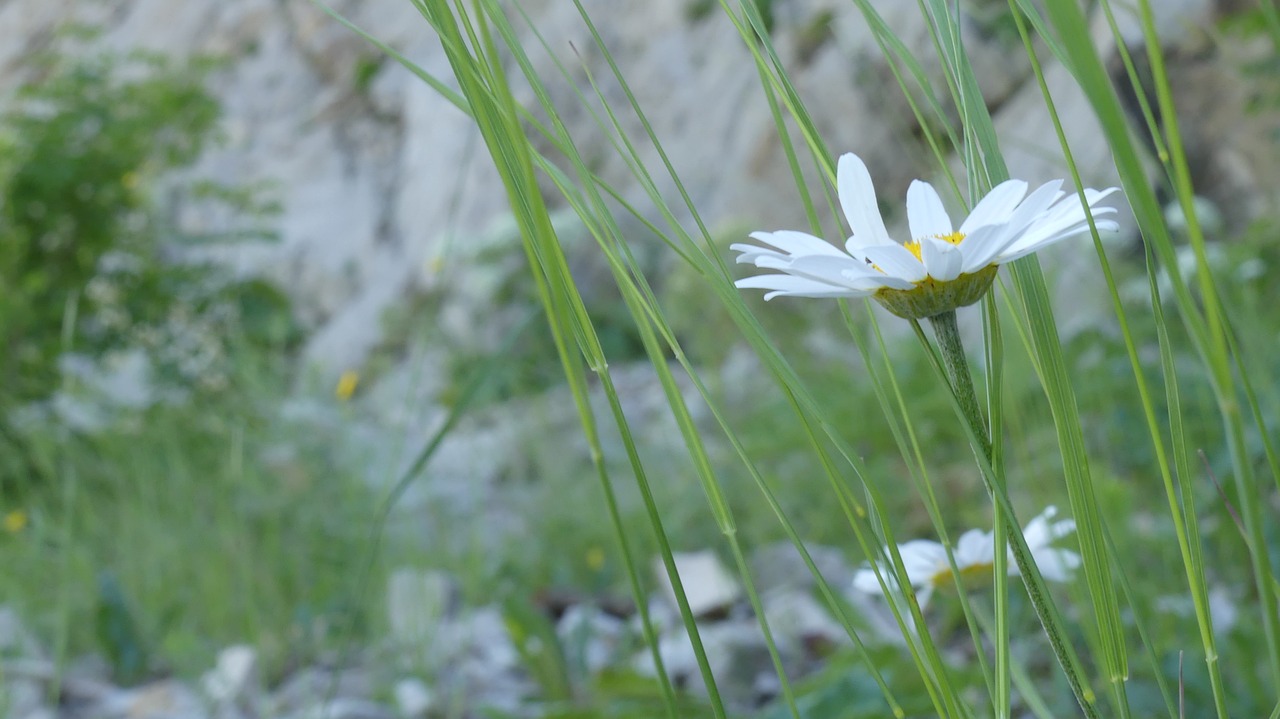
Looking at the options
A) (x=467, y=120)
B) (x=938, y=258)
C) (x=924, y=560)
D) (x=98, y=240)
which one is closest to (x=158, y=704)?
(x=924, y=560)

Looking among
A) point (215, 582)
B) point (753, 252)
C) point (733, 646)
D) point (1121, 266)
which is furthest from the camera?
point (1121, 266)

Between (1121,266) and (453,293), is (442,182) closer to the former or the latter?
(453,293)

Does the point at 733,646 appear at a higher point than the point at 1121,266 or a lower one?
lower

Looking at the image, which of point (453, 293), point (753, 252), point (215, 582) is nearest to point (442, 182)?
point (453, 293)

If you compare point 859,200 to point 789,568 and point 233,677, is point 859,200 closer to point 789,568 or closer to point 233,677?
point 233,677

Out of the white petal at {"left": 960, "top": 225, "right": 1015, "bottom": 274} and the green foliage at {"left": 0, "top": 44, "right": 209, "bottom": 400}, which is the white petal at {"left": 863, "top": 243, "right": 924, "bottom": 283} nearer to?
the white petal at {"left": 960, "top": 225, "right": 1015, "bottom": 274}
